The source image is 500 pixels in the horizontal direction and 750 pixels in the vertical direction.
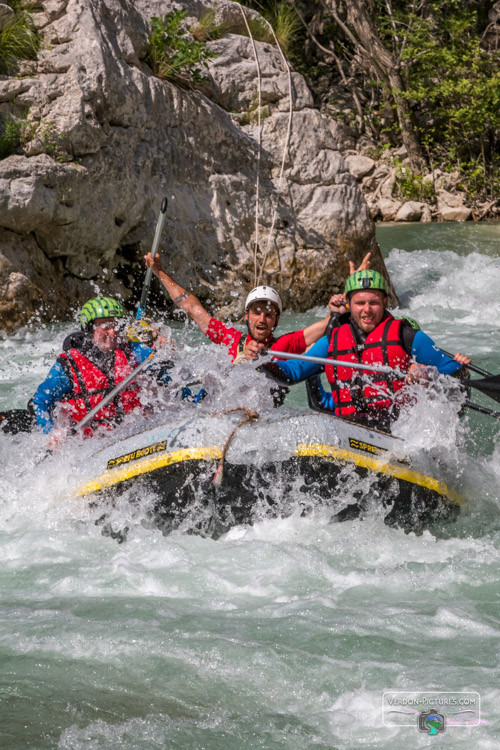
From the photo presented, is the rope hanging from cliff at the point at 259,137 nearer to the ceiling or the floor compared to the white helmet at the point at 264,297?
nearer to the ceiling

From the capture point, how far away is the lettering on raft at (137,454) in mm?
4430

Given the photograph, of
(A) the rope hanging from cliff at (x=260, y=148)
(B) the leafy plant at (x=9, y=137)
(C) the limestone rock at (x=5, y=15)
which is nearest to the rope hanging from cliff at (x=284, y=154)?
(A) the rope hanging from cliff at (x=260, y=148)

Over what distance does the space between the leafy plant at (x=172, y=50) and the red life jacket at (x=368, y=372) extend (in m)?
5.60

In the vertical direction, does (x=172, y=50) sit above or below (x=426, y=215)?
above

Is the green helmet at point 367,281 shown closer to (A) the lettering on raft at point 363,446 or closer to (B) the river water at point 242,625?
(B) the river water at point 242,625

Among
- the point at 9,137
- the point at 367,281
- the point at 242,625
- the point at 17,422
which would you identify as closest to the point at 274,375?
the point at 367,281

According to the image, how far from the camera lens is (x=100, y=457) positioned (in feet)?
15.4

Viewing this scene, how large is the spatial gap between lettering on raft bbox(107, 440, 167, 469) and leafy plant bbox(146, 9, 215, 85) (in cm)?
617

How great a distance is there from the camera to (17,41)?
28.5 feet

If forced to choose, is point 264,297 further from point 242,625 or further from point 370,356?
point 242,625

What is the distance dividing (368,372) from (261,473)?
1.02 metres

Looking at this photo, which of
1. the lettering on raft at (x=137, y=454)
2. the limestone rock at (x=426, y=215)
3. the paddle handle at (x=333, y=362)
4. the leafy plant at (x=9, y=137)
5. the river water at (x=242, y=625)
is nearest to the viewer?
the river water at (x=242, y=625)

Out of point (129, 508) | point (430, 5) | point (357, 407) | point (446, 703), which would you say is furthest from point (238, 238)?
point (430, 5)

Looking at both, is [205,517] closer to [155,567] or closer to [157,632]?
[155,567]
